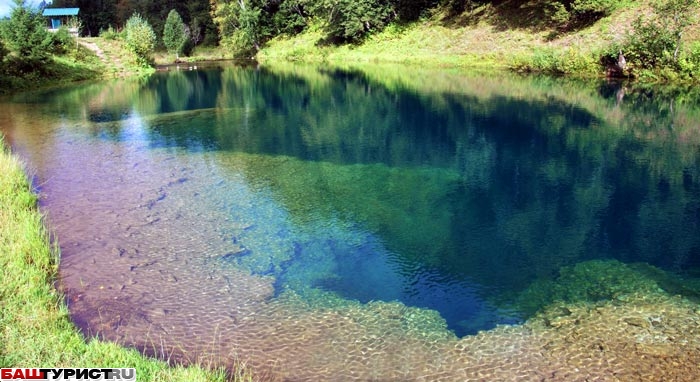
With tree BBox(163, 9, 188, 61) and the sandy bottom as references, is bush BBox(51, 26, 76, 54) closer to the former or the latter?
tree BBox(163, 9, 188, 61)

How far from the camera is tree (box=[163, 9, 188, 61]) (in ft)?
Result: 263

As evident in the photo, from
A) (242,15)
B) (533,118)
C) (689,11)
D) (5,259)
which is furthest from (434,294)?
(242,15)

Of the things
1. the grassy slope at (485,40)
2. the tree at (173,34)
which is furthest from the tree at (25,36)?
the tree at (173,34)

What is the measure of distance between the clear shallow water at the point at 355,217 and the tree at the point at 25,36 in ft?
60.7

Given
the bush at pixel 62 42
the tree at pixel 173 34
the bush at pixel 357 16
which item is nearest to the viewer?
the bush at pixel 62 42

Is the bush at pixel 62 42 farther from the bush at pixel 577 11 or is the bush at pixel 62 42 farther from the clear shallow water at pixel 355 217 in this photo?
the bush at pixel 577 11

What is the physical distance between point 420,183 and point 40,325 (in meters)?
12.4

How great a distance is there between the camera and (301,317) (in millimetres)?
9695

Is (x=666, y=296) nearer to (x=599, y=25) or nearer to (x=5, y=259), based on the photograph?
(x=5, y=259)

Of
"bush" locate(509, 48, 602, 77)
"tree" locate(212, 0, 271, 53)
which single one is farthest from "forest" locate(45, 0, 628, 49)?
"bush" locate(509, 48, 602, 77)

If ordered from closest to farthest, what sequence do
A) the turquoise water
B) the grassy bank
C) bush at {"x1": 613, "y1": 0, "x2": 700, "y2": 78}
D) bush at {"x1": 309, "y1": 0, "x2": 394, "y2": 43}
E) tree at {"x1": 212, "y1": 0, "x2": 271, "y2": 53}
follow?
the grassy bank < the turquoise water < bush at {"x1": 613, "y1": 0, "x2": 700, "y2": 78} < bush at {"x1": 309, "y1": 0, "x2": 394, "y2": 43} < tree at {"x1": 212, "y1": 0, "x2": 271, "y2": 53}

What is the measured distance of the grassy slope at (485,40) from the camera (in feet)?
137

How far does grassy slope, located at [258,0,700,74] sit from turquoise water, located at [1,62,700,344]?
362 inches

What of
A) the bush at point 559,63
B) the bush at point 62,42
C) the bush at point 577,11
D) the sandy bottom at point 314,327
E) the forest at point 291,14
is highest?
the forest at point 291,14
